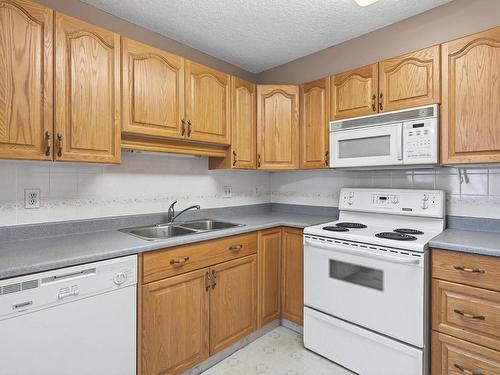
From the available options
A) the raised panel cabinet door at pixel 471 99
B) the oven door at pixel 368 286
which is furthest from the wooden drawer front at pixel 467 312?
the raised panel cabinet door at pixel 471 99

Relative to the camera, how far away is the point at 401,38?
214 cm

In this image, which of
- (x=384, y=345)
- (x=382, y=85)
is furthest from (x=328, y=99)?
(x=384, y=345)

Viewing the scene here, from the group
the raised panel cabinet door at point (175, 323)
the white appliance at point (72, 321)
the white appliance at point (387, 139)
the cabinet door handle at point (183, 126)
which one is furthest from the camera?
the cabinet door handle at point (183, 126)

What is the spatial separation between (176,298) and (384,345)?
1.27m

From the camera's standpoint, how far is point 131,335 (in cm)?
148

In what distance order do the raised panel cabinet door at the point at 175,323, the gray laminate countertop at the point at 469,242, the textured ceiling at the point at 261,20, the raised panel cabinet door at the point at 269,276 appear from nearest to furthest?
the gray laminate countertop at the point at 469,242, the raised panel cabinet door at the point at 175,323, the textured ceiling at the point at 261,20, the raised panel cabinet door at the point at 269,276

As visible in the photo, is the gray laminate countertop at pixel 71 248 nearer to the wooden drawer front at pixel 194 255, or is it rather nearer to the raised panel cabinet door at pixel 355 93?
the wooden drawer front at pixel 194 255

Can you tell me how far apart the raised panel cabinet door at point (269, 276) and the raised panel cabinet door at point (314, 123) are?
69cm

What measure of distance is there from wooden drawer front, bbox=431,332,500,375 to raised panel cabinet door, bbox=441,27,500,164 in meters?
1.02

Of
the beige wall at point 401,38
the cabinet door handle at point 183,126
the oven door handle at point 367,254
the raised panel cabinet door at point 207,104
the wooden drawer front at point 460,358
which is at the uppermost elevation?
the beige wall at point 401,38

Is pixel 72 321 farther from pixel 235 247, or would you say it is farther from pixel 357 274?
pixel 357 274

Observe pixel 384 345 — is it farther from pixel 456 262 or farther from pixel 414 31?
pixel 414 31

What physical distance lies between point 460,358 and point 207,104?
224 centimetres

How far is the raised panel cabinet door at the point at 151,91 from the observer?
1760 millimetres
